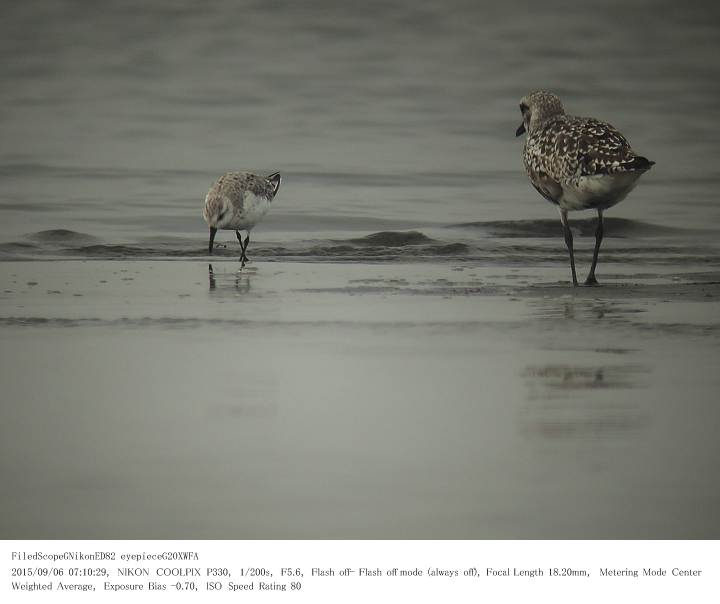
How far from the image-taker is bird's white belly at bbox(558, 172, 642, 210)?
32.2ft

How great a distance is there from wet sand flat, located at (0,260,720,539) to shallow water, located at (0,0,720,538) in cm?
2

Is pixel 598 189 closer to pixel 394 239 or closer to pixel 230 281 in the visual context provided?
pixel 230 281

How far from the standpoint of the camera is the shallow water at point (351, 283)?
4203 millimetres

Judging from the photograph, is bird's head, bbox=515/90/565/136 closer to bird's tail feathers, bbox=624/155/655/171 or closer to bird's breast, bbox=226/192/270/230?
bird's tail feathers, bbox=624/155/655/171

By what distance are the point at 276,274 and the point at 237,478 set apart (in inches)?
276

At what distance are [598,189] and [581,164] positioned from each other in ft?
0.78

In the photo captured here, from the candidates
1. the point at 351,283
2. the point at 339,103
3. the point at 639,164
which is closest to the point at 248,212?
the point at 351,283

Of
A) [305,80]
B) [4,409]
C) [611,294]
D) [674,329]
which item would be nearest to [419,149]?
[305,80]

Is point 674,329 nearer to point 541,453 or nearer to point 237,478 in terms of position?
point 541,453

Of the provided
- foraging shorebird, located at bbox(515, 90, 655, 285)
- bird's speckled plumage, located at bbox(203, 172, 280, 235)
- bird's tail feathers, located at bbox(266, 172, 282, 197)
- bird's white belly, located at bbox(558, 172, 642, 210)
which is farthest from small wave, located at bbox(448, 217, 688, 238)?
bird's white belly, located at bbox(558, 172, 642, 210)

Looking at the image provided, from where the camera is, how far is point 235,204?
1281 centimetres

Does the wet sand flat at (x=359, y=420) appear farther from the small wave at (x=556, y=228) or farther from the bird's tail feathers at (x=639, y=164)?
the small wave at (x=556, y=228)

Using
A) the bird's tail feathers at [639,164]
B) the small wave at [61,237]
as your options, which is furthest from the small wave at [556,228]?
the bird's tail feathers at [639,164]
